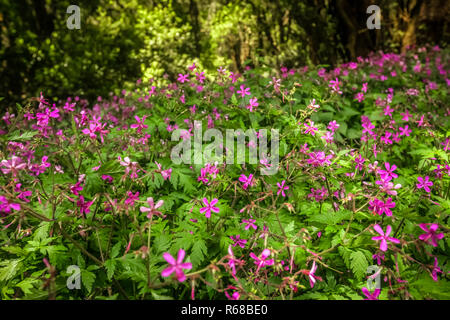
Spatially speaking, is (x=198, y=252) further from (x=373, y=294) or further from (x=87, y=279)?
(x=373, y=294)

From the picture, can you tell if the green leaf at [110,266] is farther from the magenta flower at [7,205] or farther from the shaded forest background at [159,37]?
the shaded forest background at [159,37]

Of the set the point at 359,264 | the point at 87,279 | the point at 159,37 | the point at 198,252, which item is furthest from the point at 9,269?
the point at 159,37

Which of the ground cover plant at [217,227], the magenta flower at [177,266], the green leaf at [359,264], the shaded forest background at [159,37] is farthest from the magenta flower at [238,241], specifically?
the shaded forest background at [159,37]

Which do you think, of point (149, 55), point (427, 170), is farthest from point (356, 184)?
point (149, 55)

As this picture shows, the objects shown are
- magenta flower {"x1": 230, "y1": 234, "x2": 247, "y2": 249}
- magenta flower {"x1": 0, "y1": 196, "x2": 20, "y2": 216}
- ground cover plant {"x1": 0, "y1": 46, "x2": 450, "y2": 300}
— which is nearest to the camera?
magenta flower {"x1": 0, "y1": 196, "x2": 20, "y2": 216}

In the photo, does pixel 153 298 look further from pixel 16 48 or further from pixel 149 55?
pixel 149 55

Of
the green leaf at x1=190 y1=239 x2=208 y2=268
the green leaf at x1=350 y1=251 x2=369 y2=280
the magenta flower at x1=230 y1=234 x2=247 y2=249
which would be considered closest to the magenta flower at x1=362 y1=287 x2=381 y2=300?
the green leaf at x1=350 y1=251 x2=369 y2=280

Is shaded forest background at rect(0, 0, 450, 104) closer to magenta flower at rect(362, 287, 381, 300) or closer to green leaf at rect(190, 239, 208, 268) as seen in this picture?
green leaf at rect(190, 239, 208, 268)

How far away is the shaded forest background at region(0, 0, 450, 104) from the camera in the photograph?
10422 mm

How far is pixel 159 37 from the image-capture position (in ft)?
50.5

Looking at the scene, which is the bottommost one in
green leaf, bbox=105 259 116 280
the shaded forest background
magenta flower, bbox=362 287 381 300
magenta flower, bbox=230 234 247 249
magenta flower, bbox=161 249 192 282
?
magenta flower, bbox=362 287 381 300

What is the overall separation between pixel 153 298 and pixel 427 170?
8.11 feet

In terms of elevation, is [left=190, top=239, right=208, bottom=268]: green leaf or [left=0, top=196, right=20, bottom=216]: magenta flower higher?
[left=0, top=196, right=20, bottom=216]: magenta flower

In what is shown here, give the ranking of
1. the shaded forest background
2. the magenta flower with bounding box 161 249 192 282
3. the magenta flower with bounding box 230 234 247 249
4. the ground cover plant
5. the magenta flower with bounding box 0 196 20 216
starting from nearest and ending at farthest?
the magenta flower with bounding box 161 249 192 282 → the magenta flower with bounding box 0 196 20 216 → the ground cover plant → the magenta flower with bounding box 230 234 247 249 → the shaded forest background
